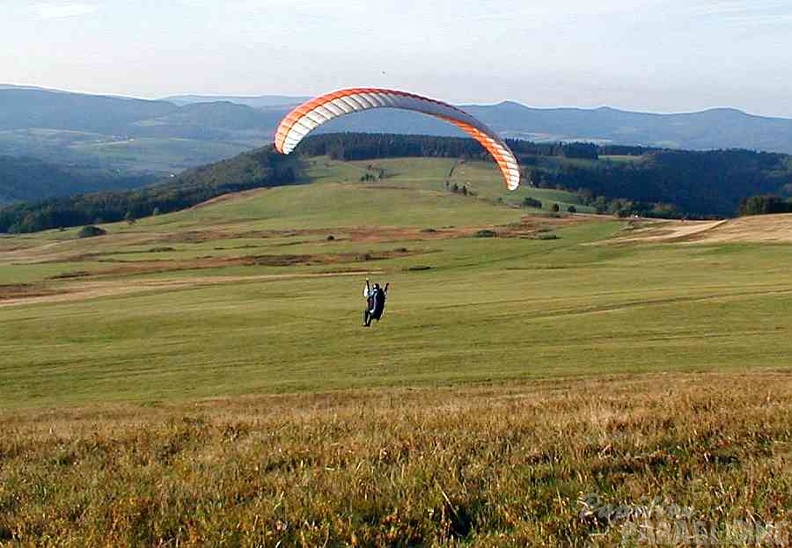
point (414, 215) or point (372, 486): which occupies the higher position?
point (372, 486)

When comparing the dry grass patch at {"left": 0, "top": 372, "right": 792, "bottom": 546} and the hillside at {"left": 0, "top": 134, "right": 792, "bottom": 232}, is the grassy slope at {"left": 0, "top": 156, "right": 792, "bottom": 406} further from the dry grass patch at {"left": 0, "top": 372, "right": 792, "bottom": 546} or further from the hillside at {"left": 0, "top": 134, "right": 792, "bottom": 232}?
the hillside at {"left": 0, "top": 134, "right": 792, "bottom": 232}

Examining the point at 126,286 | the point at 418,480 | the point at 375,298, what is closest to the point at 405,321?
the point at 375,298

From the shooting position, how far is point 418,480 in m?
5.45

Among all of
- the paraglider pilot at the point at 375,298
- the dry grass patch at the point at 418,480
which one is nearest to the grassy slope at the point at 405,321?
the paraglider pilot at the point at 375,298

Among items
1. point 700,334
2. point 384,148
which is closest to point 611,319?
point 700,334

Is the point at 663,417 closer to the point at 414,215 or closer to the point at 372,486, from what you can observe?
the point at 372,486

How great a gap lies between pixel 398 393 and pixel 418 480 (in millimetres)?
12078

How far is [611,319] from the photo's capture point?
3159cm

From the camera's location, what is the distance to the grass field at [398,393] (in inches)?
197

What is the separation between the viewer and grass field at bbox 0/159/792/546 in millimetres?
5004

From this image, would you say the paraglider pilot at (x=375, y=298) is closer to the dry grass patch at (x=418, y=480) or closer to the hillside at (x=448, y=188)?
the dry grass patch at (x=418, y=480)

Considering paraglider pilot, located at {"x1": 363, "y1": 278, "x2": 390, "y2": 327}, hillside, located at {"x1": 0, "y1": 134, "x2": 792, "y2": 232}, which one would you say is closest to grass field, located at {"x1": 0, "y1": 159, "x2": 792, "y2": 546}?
paraglider pilot, located at {"x1": 363, "y1": 278, "x2": 390, "y2": 327}

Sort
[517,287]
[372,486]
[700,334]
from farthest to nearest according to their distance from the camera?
1. [517,287]
2. [700,334]
3. [372,486]

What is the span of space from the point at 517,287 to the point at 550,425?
39.4 m
